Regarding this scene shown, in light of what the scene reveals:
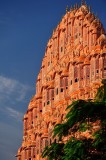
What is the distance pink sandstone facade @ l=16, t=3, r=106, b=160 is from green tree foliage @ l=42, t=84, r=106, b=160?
101ft

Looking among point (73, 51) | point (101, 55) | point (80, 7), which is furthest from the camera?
point (80, 7)

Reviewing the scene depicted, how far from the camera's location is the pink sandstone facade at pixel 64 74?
62.5 meters

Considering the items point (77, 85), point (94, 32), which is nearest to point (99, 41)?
point (94, 32)

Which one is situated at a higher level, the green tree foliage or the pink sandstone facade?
the pink sandstone facade

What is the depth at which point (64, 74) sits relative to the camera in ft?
215

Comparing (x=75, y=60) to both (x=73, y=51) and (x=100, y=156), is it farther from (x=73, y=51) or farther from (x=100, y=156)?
(x=100, y=156)

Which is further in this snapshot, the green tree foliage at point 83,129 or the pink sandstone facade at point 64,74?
the pink sandstone facade at point 64,74

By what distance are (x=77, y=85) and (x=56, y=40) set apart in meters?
11.6

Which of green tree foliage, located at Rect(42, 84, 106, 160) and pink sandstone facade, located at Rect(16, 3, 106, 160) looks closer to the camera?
green tree foliage, located at Rect(42, 84, 106, 160)

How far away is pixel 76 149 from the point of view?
27.5m

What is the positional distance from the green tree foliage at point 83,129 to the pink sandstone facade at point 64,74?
30937mm

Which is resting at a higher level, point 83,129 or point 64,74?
point 64,74

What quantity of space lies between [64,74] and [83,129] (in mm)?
36925

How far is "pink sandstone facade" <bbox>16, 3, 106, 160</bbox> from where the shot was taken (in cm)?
6253
